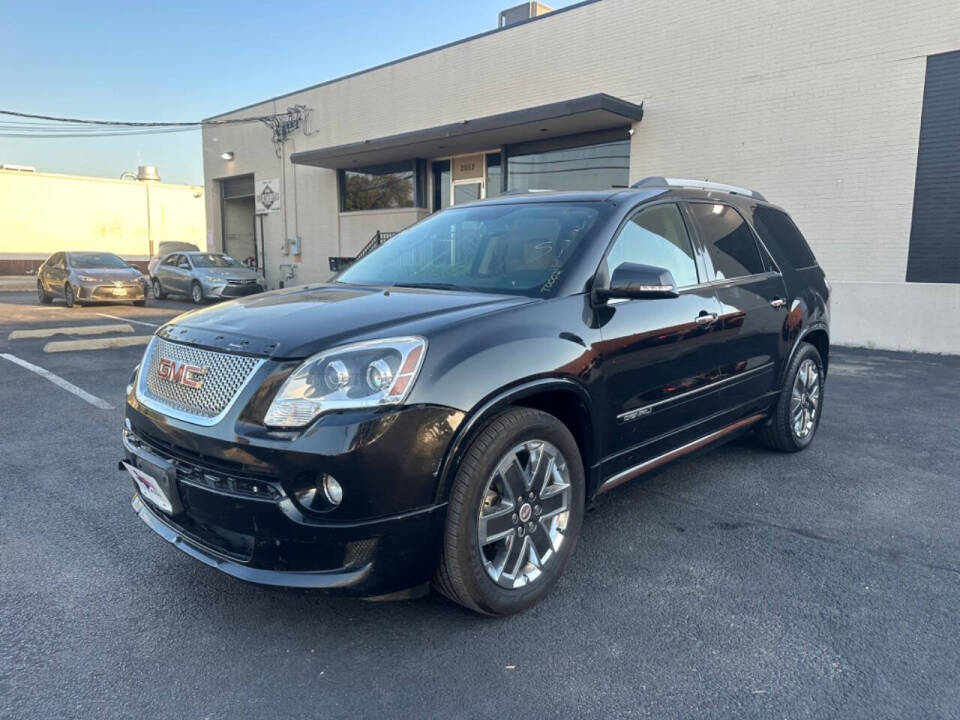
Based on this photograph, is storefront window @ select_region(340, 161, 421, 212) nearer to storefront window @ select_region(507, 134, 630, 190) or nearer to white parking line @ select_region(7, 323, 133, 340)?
storefront window @ select_region(507, 134, 630, 190)

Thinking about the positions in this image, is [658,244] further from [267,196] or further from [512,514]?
[267,196]

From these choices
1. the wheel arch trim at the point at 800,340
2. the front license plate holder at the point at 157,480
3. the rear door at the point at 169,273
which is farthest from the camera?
the rear door at the point at 169,273

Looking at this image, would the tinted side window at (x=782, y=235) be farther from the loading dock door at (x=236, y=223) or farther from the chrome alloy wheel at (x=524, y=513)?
the loading dock door at (x=236, y=223)

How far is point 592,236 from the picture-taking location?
3318mm

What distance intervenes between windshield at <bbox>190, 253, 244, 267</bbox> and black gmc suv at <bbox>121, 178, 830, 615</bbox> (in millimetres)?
16639

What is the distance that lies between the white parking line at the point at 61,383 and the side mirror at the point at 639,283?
524 cm

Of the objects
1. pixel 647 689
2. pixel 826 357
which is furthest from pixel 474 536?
pixel 826 357

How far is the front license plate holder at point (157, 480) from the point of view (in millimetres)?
2617

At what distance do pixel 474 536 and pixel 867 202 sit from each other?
36.0ft

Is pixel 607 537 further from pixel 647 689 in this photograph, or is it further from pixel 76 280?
pixel 76 280

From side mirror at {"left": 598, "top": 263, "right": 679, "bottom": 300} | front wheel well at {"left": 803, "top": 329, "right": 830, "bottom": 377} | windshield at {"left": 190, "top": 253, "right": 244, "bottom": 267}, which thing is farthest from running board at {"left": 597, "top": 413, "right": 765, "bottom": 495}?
windshield at {"left": 190, "top": 253, "right": 244, "bottom": 267}

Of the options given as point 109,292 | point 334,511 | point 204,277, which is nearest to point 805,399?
point 334,511

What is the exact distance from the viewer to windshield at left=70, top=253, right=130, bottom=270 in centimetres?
1791

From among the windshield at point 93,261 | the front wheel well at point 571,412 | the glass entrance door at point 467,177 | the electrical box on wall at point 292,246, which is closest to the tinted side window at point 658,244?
the front wheel well at point 571,412
